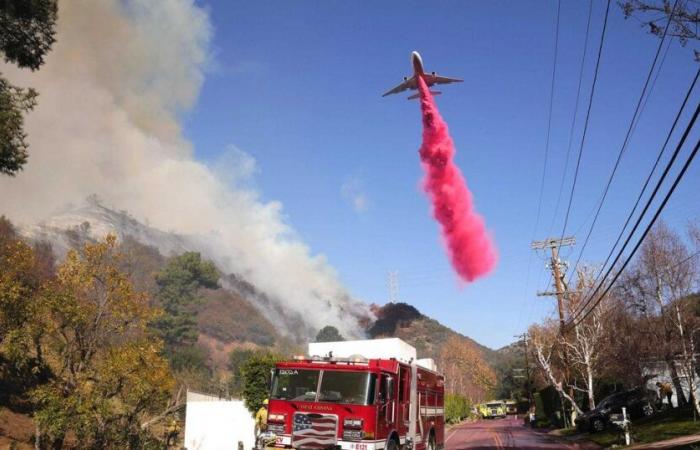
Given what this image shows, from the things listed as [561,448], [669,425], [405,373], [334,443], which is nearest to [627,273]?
[669,425]

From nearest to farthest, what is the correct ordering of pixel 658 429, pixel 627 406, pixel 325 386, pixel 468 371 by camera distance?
pixel 325 386
pixel 658 429
pixel 627 406
pixel 468 371

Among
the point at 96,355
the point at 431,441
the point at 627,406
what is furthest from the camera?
the point at 627,406

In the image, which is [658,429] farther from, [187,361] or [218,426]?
[187,361]

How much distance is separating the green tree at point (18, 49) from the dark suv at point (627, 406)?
33.8 meters

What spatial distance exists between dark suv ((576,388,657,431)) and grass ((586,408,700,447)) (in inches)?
37.0

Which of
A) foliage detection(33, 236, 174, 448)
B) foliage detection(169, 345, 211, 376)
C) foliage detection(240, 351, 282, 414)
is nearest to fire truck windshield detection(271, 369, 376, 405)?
foliage detection(33, 236, 174, 448)

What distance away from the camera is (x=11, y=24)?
836 inches

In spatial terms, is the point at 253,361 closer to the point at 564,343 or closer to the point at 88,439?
the point at 88,439

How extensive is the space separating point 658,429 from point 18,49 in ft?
107

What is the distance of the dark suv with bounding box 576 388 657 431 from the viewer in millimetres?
32906

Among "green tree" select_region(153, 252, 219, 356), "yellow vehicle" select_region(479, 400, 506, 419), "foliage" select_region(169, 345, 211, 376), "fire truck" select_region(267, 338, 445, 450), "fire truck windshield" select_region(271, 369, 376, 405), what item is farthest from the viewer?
"green tree" select_region(153, 252, 219, 356)

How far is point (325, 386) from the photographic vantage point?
1310 centimetres

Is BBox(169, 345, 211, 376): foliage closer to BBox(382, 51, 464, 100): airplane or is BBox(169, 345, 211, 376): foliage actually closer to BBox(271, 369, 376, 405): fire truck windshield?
BBox(382, 51, 464, 100): airplane

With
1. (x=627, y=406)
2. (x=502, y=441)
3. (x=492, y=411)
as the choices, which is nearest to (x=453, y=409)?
(x=492, y=411)
